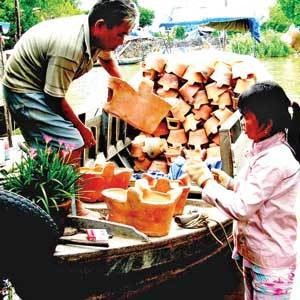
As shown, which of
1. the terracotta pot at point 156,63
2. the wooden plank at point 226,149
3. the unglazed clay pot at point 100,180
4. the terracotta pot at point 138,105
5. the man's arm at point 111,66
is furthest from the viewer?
the terracotta pot at point 156,63

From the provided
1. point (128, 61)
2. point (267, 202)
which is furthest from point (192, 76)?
point (128, 61)

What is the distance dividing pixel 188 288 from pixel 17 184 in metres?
1.95

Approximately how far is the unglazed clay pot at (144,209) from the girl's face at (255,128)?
87cm

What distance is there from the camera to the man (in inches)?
133

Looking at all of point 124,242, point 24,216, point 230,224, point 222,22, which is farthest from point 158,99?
point 222,22

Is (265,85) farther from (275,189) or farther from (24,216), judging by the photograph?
(24,216)

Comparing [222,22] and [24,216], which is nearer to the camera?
[24,216]

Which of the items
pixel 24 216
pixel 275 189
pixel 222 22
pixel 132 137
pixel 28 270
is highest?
pixel 275 189

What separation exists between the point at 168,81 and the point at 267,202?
3939mm

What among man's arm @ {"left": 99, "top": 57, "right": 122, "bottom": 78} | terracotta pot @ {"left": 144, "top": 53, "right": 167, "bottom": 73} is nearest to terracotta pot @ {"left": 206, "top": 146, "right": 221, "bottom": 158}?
terracotta pot @ {"left": 144, "top": 53, "right": 167, "bottom": 73}

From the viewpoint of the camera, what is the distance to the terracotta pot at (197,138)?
625 centimetres

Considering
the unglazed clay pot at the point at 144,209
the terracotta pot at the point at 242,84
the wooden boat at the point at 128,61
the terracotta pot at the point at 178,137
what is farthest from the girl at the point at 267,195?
the wooden boat at the point at 128,61

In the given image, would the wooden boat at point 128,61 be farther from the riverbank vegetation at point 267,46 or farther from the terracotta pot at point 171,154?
the terracotta pot at point 171,154

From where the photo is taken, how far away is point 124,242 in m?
3.32
